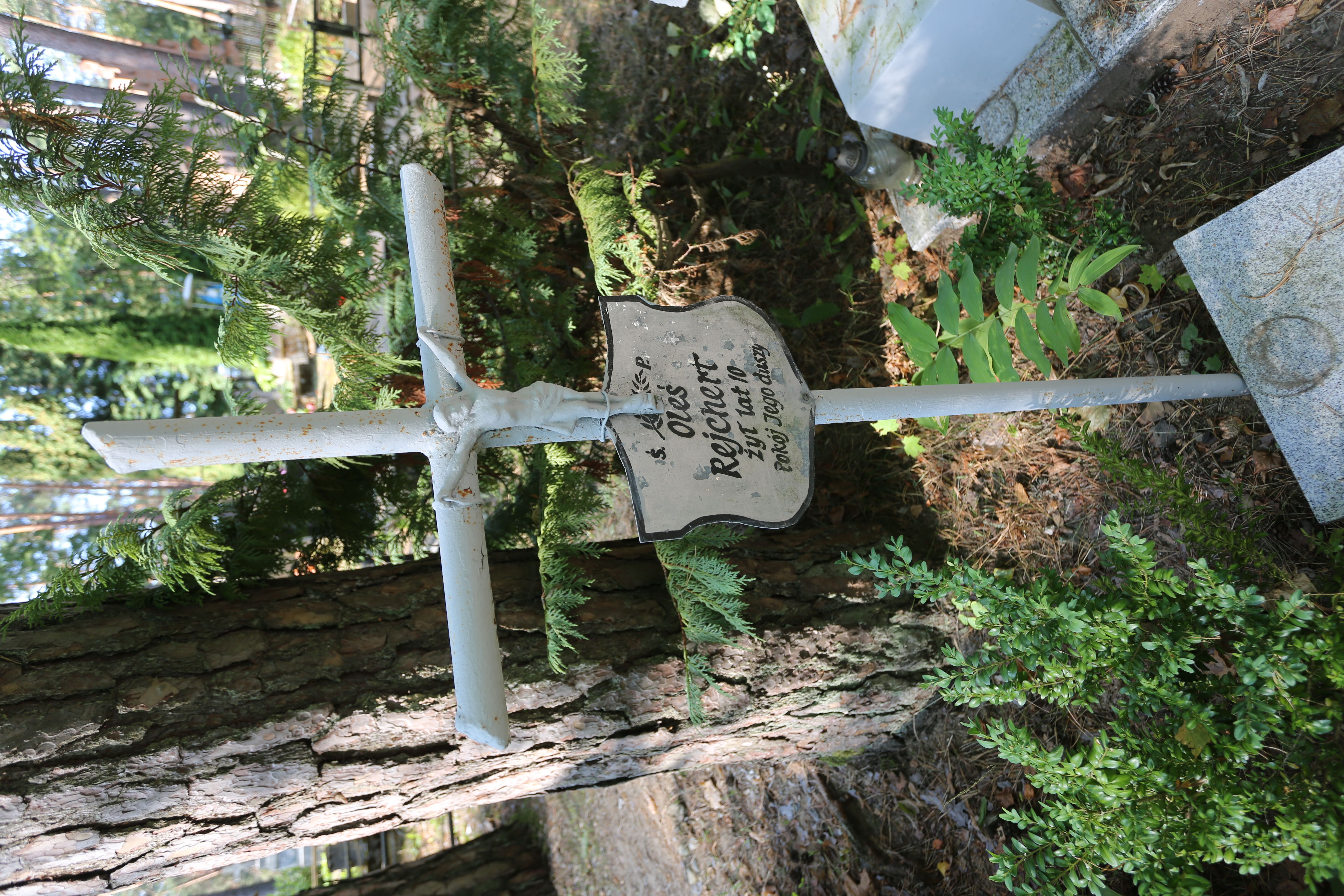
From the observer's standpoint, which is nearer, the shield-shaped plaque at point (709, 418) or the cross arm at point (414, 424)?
the cross arm at point (414, 424)

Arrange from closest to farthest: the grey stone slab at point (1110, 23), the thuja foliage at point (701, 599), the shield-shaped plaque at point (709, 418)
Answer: the shield-shaped plaque at point (709, 418)
the grey stone slab at point (1110, 23)
the thuja foliage at point (701, 599)

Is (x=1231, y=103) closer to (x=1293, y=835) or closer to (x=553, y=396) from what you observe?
(x=1293, y=835)

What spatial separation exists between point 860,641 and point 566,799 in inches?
116

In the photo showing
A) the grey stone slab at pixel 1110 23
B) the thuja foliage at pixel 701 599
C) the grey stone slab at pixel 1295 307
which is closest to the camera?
the grey stone slab at pixel 1295 307

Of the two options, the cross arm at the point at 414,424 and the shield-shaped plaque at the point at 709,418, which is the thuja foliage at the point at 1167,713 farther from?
the shield-shaped plaque at the point at 709,418

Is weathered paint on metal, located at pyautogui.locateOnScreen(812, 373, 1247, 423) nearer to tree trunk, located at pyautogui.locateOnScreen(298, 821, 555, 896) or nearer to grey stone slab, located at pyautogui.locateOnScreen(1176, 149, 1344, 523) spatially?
grey stone slab, located at pyautogui.locateOnScreen(1176, 149, 1344, 523)

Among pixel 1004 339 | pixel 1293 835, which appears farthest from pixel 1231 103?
pixel 1293 835

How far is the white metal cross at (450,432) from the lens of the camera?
1.31m

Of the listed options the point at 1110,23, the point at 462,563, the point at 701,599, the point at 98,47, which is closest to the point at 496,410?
the point at 462,563

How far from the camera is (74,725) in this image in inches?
67.1

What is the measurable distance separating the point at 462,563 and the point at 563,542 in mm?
759

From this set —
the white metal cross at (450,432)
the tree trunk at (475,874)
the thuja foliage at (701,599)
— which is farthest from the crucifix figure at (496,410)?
the tree trunk at (475,874)

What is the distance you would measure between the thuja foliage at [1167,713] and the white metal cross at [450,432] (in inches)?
24.3

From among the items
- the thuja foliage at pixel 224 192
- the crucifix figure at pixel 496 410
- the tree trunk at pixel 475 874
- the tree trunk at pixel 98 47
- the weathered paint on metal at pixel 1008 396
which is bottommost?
the tree trunk at pixel 475 874
